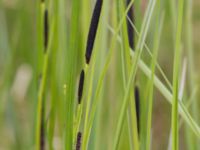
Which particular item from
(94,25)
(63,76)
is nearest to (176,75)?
(94,25)

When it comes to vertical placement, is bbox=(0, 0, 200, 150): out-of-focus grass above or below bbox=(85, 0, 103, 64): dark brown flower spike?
below

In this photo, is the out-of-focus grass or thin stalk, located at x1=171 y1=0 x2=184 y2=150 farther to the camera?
the out-of-focus grass

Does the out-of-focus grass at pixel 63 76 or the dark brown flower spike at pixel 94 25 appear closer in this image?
the dark brown flower spike at pixel 94 25

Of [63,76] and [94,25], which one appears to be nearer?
[94,25]

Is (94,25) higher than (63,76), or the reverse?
(94,25)

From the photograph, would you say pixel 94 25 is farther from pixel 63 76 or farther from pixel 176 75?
pixel 63 76

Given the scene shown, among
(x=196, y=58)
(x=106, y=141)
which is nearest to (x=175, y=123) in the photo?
(x=106, y=141)

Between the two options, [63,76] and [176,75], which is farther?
[63,76]

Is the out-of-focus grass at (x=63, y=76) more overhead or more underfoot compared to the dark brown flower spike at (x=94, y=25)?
more underfoot
